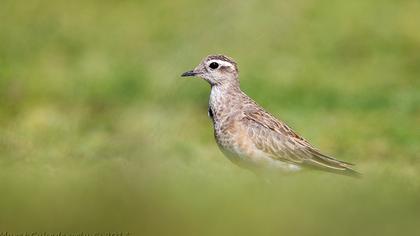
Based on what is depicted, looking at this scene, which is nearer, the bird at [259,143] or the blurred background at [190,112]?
the blurred background at [190,112]

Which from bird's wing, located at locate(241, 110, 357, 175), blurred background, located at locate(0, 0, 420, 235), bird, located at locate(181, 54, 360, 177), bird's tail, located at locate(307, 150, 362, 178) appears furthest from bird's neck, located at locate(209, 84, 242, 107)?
bird's tail, located at locate(307, 150, 362, 178)

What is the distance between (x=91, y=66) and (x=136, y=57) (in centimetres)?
95

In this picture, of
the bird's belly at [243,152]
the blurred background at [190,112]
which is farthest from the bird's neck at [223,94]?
the blurred background at [190,112]

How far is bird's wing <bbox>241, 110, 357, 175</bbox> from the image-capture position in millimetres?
12188

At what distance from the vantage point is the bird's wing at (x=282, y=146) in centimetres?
1219

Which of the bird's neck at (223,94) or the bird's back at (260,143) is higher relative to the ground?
the bird's neck at (223,94)

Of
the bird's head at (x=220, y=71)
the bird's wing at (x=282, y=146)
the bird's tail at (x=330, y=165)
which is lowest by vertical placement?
the bird's tail at (x=330, y=165)

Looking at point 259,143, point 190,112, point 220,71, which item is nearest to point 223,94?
point 220,71

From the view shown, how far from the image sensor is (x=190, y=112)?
1706 centimetres

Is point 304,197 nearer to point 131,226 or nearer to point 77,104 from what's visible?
point 131,226

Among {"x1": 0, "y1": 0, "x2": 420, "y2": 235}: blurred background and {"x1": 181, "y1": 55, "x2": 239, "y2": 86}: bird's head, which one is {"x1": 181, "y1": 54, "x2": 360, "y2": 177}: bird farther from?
{"x1": 181, "y1": 55, "x2": 239, "y2": 86}: bird's head

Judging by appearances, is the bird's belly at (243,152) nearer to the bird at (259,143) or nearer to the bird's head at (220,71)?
the bird at (259,143)

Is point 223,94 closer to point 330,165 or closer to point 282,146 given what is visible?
point 282,146

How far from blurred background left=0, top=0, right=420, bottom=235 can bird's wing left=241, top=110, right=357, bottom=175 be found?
0.76 ft
